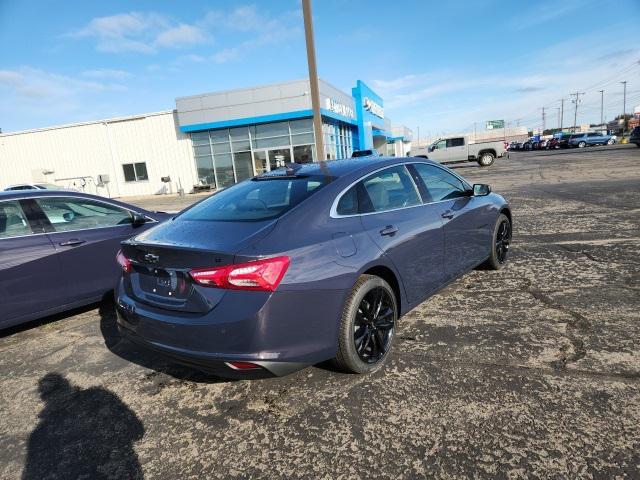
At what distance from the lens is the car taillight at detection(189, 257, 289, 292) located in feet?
7.73

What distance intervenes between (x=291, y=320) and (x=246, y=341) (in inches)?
11.1

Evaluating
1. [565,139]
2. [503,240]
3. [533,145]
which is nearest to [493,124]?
[533,145]

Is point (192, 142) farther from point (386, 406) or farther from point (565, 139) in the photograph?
point (565, 139)

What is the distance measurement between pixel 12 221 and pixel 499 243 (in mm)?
5307

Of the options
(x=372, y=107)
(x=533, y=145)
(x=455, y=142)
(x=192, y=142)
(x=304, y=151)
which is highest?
(x=372, y=107)

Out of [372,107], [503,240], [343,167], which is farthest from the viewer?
[372,107]

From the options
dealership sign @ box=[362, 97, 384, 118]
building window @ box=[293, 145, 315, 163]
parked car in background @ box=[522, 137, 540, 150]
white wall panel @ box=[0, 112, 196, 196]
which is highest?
dealership sign @ box=[362, 97, 384, 118]

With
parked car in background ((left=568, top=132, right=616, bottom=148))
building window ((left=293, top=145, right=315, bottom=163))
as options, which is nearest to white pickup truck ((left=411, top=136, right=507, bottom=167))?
building window ((left=293, top=145, right=315, bottom=163))

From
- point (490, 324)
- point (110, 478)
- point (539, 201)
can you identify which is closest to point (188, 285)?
point (110, 478)

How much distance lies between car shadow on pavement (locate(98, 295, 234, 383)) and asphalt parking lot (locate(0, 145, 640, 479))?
2 cm

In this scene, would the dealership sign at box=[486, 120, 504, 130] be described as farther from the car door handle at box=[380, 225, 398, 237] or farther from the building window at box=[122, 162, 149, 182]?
Result: the car door handle at box=[380, 225, 398, 237]

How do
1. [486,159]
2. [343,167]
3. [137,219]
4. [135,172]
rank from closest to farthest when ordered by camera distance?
[343,167]
[137,219]
[135,172]
[486,159]

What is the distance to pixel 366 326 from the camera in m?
2.98

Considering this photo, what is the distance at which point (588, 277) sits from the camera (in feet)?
15.2
